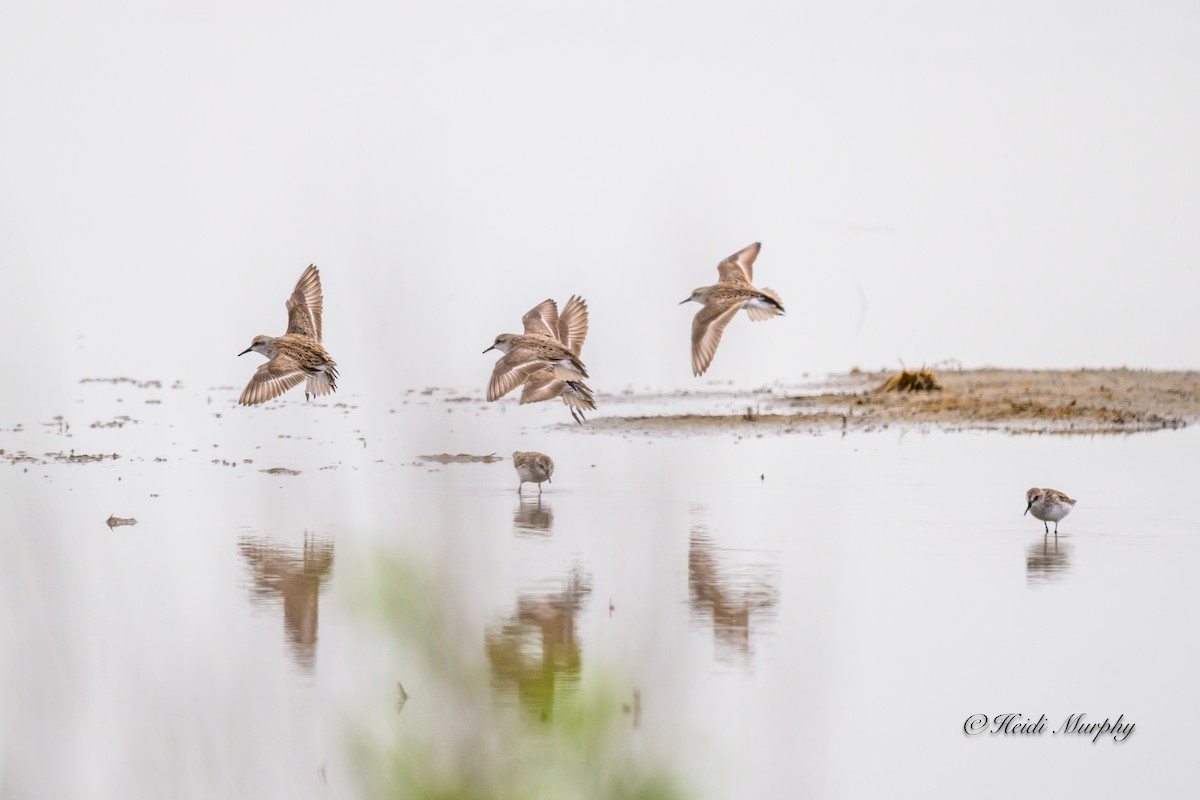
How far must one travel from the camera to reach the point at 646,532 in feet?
12.2

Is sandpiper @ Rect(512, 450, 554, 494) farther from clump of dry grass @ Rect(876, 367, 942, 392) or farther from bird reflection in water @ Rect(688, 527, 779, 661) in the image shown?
clump of dry grass @ Rect(876, 367, 942, 392)

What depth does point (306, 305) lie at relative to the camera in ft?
45.2

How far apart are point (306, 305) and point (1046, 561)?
22.1 ft

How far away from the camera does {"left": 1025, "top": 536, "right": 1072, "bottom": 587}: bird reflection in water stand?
9.41 metres

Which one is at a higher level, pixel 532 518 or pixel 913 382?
pixel 913 382

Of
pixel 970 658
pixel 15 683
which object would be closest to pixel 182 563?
pixel 970 658

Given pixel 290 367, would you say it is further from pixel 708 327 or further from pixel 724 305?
pixel 724 305

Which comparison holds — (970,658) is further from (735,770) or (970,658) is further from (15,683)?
(15,683)

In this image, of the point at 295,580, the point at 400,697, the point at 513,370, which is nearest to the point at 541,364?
the point at 513,370

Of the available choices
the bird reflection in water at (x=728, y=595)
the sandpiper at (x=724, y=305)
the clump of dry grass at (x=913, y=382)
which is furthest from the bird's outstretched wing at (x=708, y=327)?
the clump of dry grass at (x=913, y=382)

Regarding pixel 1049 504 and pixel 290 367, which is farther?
pixel 290 367

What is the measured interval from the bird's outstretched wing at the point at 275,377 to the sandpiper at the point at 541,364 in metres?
1.57

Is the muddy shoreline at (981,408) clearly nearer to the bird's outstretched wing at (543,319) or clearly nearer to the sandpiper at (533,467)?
the bird's outstretched wing at (543,319)

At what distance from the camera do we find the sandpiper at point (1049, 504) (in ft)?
34.7
